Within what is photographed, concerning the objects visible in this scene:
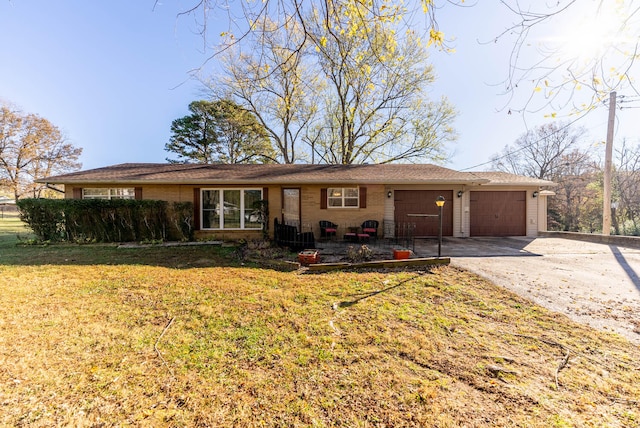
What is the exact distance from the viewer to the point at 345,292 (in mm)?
4250

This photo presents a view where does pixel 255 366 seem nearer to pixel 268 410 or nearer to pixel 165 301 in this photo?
pixel 268 410

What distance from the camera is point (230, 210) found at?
31.5 ft

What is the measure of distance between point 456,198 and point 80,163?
34977 mm

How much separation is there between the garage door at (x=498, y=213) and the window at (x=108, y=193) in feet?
44.6

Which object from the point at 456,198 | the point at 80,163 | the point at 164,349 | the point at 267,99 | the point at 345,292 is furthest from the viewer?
the point at 80,163

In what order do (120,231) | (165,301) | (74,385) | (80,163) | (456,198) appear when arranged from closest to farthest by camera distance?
(74,385)
(165,301)
(120,231)
(456,198)
(80,163)

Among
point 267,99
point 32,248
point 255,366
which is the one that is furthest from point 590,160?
point 32,248

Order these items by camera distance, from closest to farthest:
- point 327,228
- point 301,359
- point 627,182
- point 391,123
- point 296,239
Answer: point 301,359 → point 296,239 → point 327,228 → point 391,123 → point 627,182

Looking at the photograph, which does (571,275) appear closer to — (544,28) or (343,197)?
(544,28)

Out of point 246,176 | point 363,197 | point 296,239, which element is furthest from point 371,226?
point 246,176

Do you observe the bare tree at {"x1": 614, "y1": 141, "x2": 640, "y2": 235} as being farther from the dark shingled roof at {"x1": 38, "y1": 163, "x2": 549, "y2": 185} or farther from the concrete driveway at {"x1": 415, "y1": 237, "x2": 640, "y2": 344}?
the concrete driveway at {"x1": 415, "y1": 237, "x2": 640, "y2": 344}

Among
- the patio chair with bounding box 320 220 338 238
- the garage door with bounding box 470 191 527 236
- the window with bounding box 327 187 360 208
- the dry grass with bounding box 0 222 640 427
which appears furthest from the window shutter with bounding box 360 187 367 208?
the dry grass with bounding box 0 222 640 427

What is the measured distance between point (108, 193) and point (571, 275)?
44.9 feet

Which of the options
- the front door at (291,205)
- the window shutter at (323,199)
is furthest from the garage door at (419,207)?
the front door at (291,205)
